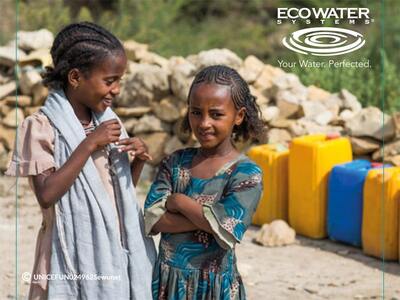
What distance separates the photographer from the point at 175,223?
280 cm

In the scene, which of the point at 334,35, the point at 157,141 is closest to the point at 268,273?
the point at 334,35

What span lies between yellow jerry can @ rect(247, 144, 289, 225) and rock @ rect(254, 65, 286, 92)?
132 centimetres

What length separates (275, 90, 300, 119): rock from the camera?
7.16m

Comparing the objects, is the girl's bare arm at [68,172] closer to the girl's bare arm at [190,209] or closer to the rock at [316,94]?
the girl's bare arm at [190,209]

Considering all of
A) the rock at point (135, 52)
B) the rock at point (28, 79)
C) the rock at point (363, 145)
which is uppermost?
the rock at point (135, 52)

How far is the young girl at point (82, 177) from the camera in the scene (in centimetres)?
280

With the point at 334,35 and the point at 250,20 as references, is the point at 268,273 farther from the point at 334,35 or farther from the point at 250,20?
the point at 250,20

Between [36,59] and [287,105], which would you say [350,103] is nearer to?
[287,105]

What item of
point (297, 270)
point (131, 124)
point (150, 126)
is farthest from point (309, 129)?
point (297, 270)

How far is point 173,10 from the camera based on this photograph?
12.0 metres

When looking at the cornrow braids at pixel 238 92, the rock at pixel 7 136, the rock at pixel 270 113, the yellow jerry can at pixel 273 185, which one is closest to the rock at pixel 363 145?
the yellow jerry can at pixel 273 185

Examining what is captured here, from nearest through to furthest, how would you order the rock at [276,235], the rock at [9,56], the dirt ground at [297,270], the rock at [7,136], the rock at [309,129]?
1. the dirt ground at [297,270]
2. the rock at [276,235]
3. the rock at [309,129]
4. the rock at [7,136]
5. the rock at [9,56]

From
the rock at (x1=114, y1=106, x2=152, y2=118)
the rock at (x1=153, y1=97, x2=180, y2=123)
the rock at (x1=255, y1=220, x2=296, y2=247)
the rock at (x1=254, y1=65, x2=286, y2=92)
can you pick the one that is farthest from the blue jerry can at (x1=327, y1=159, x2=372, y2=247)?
the rock at (x1=114, y1=106, x2=152, y2=118)

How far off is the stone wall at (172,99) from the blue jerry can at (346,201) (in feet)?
2.39
